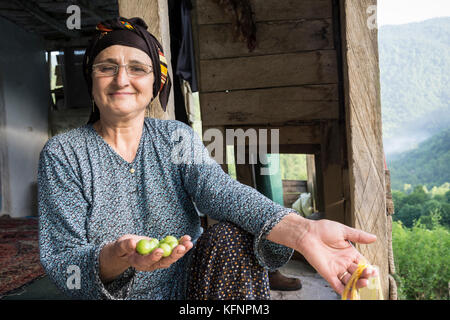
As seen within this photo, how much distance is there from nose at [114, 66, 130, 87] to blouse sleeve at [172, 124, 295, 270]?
0.35 meters

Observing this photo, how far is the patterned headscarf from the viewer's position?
5.41ft

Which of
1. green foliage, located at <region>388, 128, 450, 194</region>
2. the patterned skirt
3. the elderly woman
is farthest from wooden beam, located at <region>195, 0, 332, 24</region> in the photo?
green foliage, located at <region>388, 128, 450, 194</region>

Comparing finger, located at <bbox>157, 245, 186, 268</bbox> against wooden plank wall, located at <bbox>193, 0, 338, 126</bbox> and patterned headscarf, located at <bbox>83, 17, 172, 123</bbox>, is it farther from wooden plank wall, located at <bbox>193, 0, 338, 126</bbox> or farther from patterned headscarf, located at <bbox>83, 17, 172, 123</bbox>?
wooden plank wall, located at <bbox>193, 0, 338, 126</bbox>

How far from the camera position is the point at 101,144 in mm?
1688

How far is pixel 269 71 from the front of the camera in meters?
3.64

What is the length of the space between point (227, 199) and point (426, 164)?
35.7ft

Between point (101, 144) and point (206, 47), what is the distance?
227 centimetres

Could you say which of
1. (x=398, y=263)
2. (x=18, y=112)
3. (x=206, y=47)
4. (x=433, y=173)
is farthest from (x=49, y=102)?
(x=433, y=173)

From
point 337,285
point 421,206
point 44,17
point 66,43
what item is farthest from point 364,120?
point 66,43

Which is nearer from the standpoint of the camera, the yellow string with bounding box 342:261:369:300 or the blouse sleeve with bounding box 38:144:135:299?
the yellow string with bounding box 342:261:369:300

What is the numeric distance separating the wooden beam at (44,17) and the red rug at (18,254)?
3557mm

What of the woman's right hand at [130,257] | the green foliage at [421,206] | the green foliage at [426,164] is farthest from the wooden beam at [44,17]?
the green foliage at [426,164]

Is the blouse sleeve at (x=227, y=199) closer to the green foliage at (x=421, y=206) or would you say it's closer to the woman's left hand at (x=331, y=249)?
the woman's left hand at (x=331, y=249)

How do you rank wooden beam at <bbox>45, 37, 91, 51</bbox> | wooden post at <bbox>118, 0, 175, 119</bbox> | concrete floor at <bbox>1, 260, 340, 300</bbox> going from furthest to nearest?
wooden beam at <bbox>45, 37, 91, 51</bbox> < concrete floor at <bbox>1, 260, 340, 300</bbox> < wooden post at <bbox>118, 0, 175, 119</bbox>
